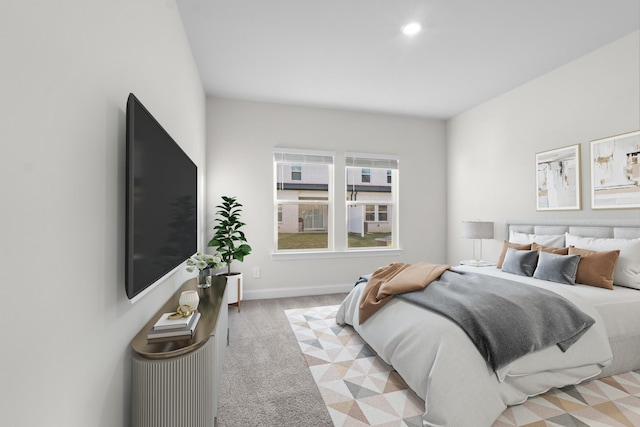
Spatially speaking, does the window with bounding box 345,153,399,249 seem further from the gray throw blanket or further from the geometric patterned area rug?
the gray throw blanket

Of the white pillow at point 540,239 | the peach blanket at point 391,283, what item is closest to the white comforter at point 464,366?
the peach blanket at point 391,283

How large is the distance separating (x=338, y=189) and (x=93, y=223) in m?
3.75

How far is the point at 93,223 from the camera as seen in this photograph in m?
1.10

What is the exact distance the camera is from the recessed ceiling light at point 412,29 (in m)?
2.60

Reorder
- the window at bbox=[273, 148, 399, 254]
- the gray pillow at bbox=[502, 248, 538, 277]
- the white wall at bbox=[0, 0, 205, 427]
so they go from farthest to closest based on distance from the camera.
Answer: the window at bbox=[273, 148, 399, 254] → the gray pillow at bbox=[502, 248, 538, 277] → the white wall at bbox=[0, 0, 205, 427]

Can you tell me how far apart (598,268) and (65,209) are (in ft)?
11.4

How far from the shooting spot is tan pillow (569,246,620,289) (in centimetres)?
250

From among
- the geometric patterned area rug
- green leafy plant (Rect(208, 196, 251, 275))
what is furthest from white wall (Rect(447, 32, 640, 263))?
green leafy plant (Rect(208, 196, 251, 275))

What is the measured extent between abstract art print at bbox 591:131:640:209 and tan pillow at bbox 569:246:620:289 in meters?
0.60

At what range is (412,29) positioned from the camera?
8.72 ft

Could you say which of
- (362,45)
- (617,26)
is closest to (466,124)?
(617,26)

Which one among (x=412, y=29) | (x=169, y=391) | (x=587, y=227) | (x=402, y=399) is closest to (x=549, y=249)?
(x=587, y=227)

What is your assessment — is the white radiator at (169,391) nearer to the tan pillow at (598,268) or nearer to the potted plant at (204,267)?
→ the potted plant at (204,267)

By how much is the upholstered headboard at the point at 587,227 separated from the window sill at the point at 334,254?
178cm
